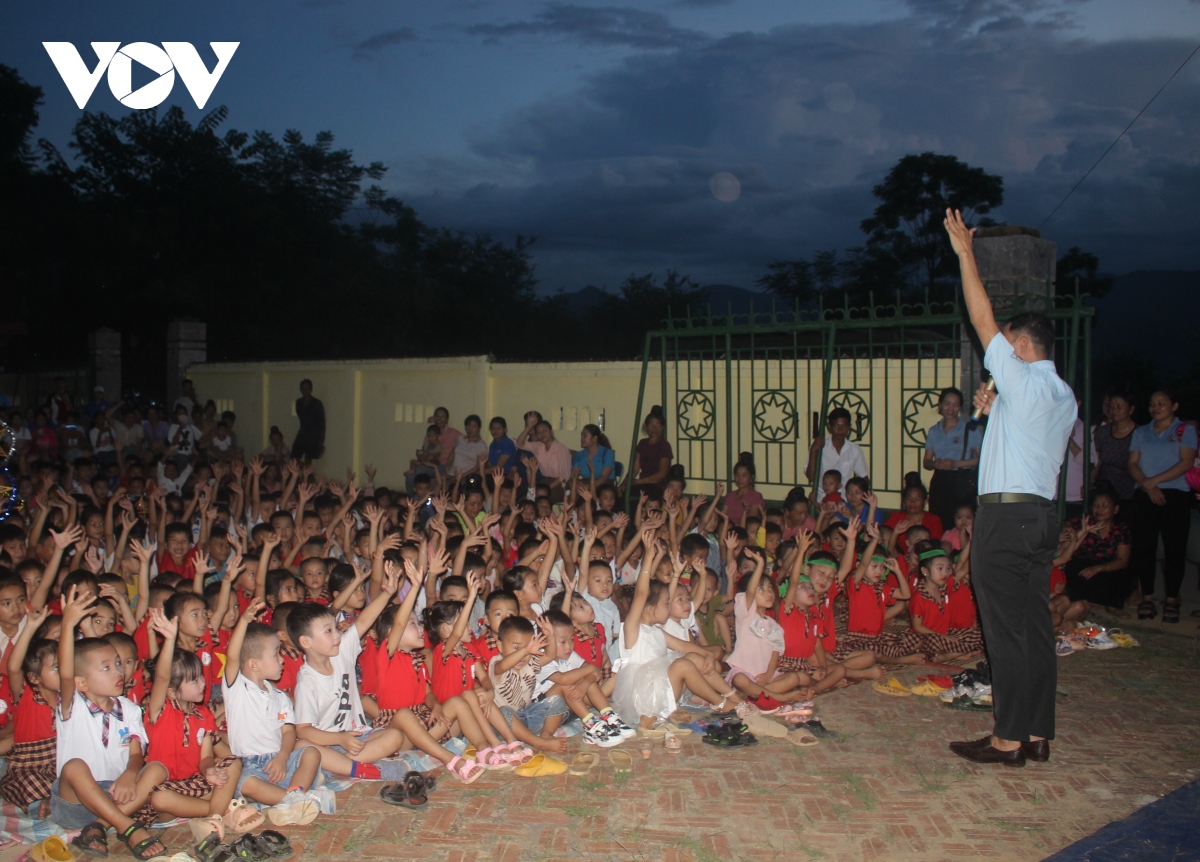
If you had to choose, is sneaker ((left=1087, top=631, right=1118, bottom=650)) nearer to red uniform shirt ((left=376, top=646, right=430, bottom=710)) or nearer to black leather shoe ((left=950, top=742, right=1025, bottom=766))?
black leather shoe ((left=950, top=742, right=1025, bottom=766))

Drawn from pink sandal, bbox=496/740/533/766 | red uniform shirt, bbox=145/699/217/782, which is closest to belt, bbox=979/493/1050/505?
pink sandal, bbox=496/740/533/766

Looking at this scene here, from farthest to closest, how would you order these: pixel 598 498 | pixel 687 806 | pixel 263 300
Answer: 1. pixel 263 300
2. pixel 598 498
3. pixel 687 806

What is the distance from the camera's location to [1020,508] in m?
3.93

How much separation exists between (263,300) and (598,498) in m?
15.0

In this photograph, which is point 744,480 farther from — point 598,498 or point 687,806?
point 687,806

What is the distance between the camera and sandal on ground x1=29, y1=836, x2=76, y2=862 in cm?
359

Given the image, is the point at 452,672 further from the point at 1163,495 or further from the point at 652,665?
the point at 1163,495

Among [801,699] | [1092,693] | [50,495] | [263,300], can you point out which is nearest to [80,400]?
[263,300]

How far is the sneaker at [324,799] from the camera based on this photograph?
12.9ft

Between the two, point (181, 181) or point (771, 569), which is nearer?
point (771, 569)

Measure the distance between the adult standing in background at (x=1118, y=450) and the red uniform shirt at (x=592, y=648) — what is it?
3.95m

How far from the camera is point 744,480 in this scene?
26.6ft

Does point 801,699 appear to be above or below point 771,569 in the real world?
below

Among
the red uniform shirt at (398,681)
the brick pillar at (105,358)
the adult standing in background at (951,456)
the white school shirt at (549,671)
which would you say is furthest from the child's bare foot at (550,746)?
the brick pillar at (105,358)
